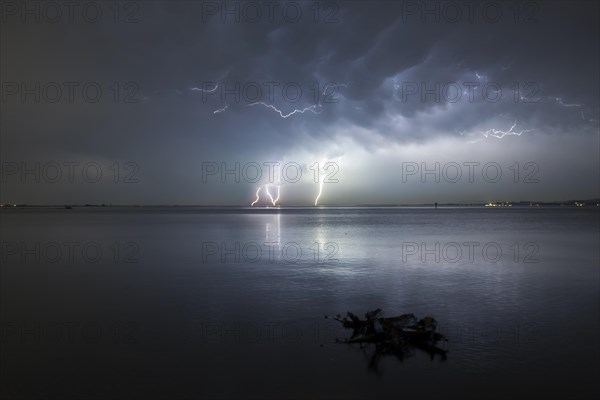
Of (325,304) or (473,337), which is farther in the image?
(325,304)

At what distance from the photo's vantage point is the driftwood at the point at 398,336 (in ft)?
31.4

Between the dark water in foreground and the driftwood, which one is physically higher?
the driftwood

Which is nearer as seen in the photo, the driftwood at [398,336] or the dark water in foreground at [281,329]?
the dark water in foreground at [281,329]

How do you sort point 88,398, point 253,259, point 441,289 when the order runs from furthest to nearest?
point 253,259 < point 441,289 < point 88,398

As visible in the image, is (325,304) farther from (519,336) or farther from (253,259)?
(253,259)

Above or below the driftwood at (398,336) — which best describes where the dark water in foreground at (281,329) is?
below

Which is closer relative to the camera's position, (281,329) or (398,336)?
(398,336)

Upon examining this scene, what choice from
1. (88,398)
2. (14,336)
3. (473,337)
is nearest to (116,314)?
(14,336)

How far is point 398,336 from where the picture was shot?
10.0m

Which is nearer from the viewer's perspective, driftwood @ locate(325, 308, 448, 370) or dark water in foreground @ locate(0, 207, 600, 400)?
dark water in foreground @ locate(0, 207, 600, 400)

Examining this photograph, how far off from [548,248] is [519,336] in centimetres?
2683

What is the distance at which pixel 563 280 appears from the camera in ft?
64.2

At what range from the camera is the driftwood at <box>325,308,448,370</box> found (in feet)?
31.4

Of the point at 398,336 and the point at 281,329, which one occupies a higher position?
the point at 398,336
